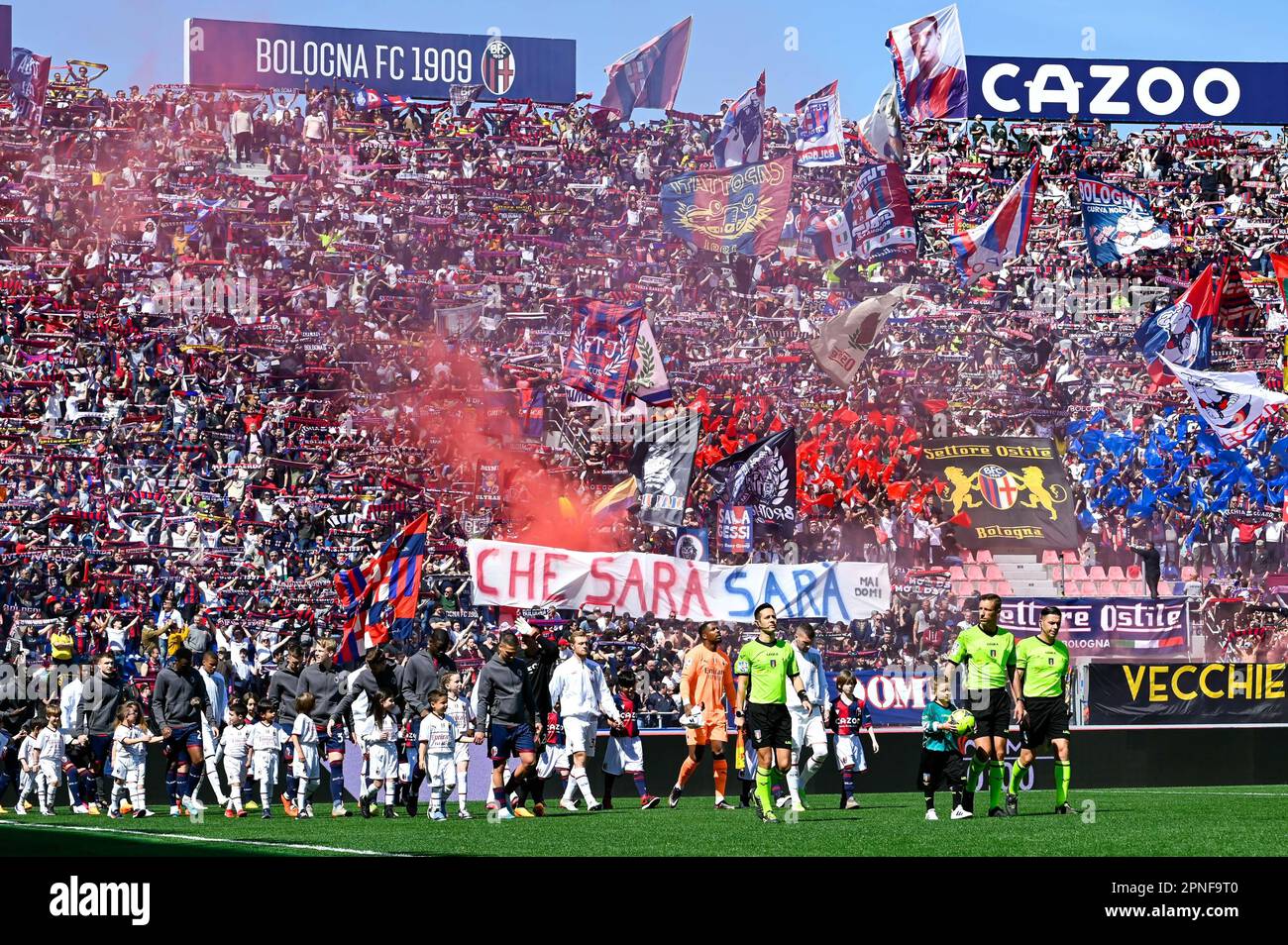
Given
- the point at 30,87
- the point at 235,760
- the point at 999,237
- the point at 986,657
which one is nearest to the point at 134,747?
the point at 235,760

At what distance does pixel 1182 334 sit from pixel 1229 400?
5.15 m

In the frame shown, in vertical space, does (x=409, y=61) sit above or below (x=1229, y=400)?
above

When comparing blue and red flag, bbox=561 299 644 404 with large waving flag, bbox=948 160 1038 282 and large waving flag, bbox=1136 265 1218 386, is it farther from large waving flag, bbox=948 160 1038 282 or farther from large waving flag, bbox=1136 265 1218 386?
large waving flag, bbox=1136 265 1218 386

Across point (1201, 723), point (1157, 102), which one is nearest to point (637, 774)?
point (1201, 723)

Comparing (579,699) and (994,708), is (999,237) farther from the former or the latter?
(994,708)

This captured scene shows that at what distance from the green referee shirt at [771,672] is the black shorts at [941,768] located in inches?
73.2

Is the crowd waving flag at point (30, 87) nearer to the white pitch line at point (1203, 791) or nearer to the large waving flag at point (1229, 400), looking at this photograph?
the large waving flag at point (1229, 400)

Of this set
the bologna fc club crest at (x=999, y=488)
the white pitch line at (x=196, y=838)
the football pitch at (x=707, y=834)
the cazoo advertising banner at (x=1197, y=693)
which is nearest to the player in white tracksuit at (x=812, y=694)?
the football pitch at (x=707, y=834)

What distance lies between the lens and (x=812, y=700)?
61.9ft

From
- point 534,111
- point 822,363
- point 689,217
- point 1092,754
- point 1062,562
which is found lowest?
point 1092,754

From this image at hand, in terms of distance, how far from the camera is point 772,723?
639 inches

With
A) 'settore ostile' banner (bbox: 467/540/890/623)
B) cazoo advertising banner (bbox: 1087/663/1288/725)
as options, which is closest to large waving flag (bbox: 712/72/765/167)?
'settore ostile' banner (bbox: 467/540/890/623)
